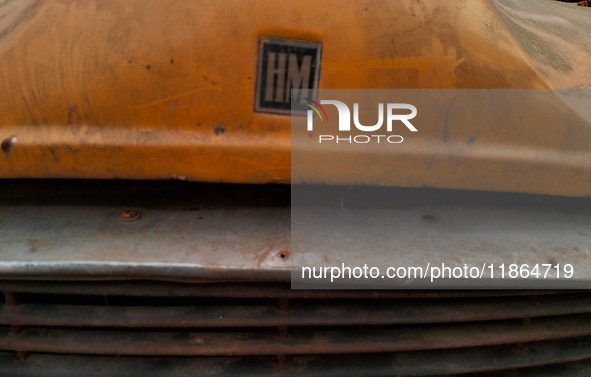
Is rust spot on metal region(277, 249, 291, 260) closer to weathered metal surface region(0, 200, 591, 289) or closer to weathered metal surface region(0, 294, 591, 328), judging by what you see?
weathered metal surface region(0, 200, 591, 289)

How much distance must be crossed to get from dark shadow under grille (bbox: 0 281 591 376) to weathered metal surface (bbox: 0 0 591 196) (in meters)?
0.26

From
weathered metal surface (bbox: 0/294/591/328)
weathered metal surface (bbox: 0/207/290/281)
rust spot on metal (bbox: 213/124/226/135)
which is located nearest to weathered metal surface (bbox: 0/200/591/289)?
weathered metal surface (bbox: 0/207/290/281)

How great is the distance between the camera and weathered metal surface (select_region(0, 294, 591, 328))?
1072 millimetres

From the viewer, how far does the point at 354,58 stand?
3.43 feet

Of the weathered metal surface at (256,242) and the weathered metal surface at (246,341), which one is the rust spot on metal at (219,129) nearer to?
the weathered metal surface at (256,242)

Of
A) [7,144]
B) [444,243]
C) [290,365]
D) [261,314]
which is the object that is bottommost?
[290,365]

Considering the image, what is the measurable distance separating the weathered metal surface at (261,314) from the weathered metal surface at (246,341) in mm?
47

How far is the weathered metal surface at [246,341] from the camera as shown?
1081mm

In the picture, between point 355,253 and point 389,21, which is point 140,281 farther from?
point 389,21

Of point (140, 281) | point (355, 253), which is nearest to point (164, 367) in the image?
point (140, 281)

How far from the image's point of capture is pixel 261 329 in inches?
45.0

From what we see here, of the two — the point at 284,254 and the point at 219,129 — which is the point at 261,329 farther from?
the point at 219,129

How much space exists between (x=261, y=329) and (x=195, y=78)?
578mm

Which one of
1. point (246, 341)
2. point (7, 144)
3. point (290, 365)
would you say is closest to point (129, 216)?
point (7, 144)
